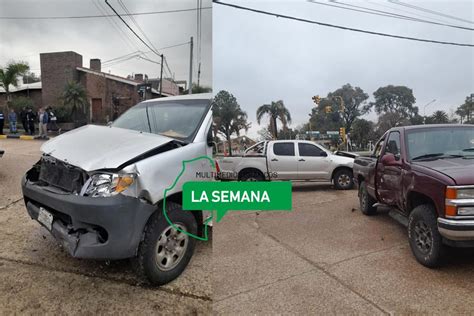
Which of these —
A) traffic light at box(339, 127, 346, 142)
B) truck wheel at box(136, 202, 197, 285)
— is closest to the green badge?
truck wheel at box(136, 202, 197, 285)

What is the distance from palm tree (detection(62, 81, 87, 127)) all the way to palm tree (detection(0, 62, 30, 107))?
2241 millimetres

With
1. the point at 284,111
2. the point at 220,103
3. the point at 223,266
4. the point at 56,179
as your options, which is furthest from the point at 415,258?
the point at 56,179

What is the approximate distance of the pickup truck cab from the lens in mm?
2170

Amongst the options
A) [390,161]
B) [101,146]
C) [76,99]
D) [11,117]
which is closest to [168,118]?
[101,146]

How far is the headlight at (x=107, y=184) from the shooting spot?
2170 millimetres

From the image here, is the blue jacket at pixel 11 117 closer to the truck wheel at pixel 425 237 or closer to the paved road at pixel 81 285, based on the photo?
the paved road at pixel 81 285

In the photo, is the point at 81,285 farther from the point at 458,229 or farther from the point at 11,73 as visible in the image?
the point at 11,73

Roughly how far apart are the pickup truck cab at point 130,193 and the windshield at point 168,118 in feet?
0.04

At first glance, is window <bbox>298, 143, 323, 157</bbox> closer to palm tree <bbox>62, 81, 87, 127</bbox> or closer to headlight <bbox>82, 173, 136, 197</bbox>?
palm tree <bbox>62, 81, 87, 127</bbox>

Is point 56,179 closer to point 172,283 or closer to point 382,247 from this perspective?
point 172,283

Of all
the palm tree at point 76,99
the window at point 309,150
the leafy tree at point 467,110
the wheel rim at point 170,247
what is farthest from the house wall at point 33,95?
the leafy tree at point 467,110

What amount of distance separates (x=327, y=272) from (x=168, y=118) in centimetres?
188

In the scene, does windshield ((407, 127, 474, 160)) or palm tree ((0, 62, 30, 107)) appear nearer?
windshield ((407, 127, 474, 160))

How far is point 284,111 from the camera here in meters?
2.47
